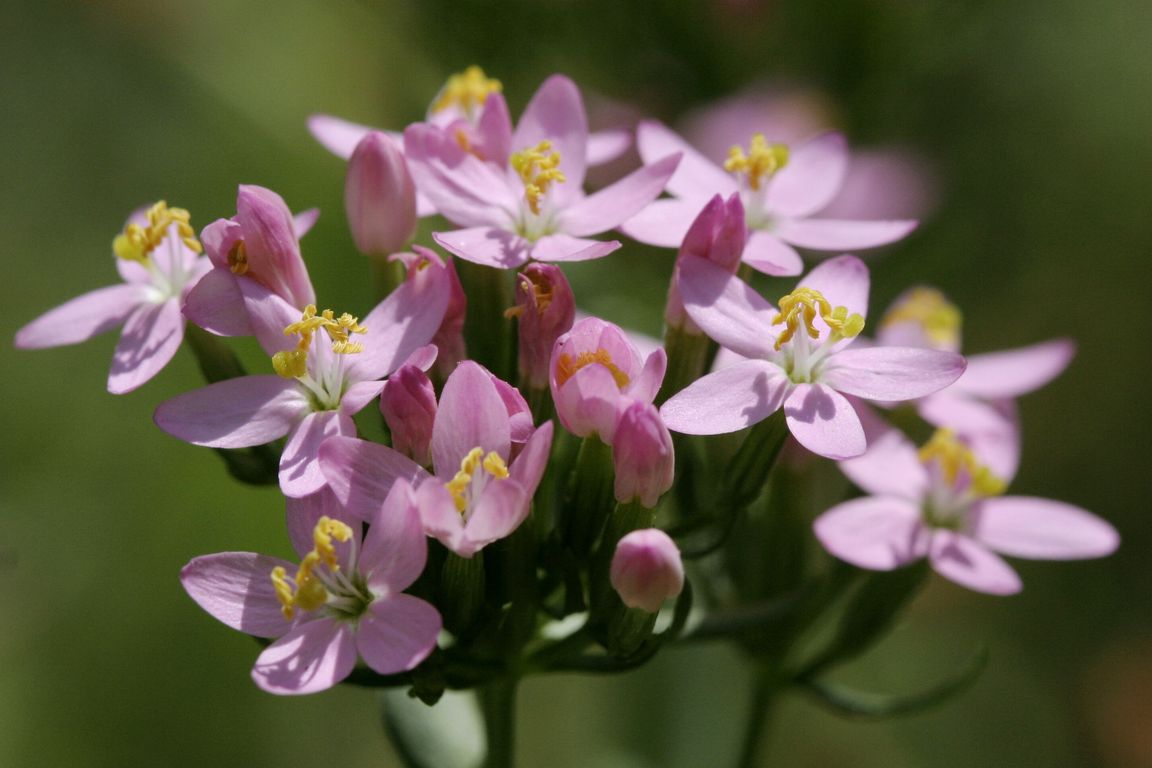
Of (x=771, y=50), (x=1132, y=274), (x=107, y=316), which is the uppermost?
(x=107, y=316)

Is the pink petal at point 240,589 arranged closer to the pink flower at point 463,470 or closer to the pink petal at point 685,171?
the pink flower at point 463,470

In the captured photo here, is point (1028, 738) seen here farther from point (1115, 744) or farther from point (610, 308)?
point (610, 308)

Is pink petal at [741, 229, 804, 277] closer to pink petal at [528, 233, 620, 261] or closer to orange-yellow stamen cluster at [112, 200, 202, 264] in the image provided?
pink petal at [528, 233, 620, 261]

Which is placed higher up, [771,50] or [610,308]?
[771,50]

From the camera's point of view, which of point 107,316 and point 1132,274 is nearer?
point 107,316

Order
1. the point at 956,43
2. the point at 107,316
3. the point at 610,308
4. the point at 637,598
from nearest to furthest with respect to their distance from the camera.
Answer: the point at 637,598
the point at 107,316
the point at 610,308
the point at 956,43

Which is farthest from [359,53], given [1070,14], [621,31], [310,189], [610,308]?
[1070,14]

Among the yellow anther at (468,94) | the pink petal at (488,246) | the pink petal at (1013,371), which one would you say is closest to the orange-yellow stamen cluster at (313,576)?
the pink petal at (488,246)
